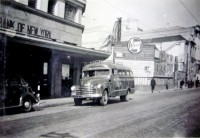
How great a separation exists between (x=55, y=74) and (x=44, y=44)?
13.3 ft

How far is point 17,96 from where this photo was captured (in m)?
10.2

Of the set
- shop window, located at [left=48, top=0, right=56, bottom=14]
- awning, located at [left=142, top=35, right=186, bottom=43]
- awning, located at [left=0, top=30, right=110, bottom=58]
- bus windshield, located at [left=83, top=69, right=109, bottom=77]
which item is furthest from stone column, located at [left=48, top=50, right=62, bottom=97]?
awning, located at [left=142, top=35, right=186, bottom=43]

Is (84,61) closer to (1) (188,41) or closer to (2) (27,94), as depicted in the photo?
(2) (27,94)

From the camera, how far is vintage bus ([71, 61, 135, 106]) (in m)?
13.4

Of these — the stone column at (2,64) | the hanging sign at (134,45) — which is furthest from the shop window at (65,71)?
the hanging sign at (134,45)

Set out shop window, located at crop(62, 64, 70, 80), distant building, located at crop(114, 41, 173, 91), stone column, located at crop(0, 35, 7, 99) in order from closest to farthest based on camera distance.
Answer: stone column, located at crop(0, 35, 7, 99), shop window, located at crop(62, 64, 70, 80), distant building, located at crop(114, 41, 173, 91)

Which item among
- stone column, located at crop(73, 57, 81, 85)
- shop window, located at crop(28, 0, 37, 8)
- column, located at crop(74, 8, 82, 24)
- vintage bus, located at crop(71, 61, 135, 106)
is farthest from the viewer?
column, located at crop(74, 8, 82, 24)

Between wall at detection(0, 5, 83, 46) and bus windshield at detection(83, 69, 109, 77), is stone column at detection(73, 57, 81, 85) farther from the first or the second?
bus windshield at detection(83, 69, 109, 77)

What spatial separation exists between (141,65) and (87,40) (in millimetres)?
17187

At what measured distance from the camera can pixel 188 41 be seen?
1930 inches

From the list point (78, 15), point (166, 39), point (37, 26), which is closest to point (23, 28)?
point (37, 26)

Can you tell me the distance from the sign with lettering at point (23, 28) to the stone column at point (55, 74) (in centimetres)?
188

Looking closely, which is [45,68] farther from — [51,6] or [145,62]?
[145,62]

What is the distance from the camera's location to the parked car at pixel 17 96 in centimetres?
968
